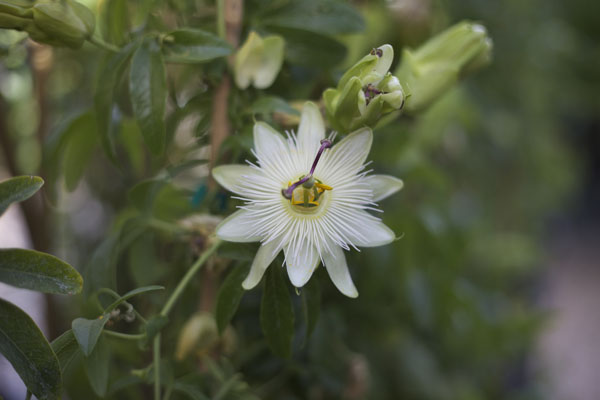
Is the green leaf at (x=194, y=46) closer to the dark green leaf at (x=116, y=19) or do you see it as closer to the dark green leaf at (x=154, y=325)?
the dark green leaf at (x=116, y=19)

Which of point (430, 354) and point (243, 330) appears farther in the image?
point (430, 354)

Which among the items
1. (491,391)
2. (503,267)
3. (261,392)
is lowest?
(261,392)

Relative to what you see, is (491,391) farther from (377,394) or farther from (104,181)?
(104,181)

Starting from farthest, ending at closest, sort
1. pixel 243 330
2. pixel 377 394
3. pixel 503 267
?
pixel 503 267
pixel 377 394
pixel 243 330

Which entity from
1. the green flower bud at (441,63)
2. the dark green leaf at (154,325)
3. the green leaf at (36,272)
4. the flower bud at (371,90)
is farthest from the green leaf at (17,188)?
the green flower bud at (441,63)

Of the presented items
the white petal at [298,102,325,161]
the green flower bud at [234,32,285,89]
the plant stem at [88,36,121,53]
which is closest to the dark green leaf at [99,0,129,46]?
the plant stem at [88,36,121,53]

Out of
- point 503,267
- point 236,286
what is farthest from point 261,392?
point 503,267

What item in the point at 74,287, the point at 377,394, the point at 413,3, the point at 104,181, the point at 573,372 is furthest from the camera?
the point at 573,372
